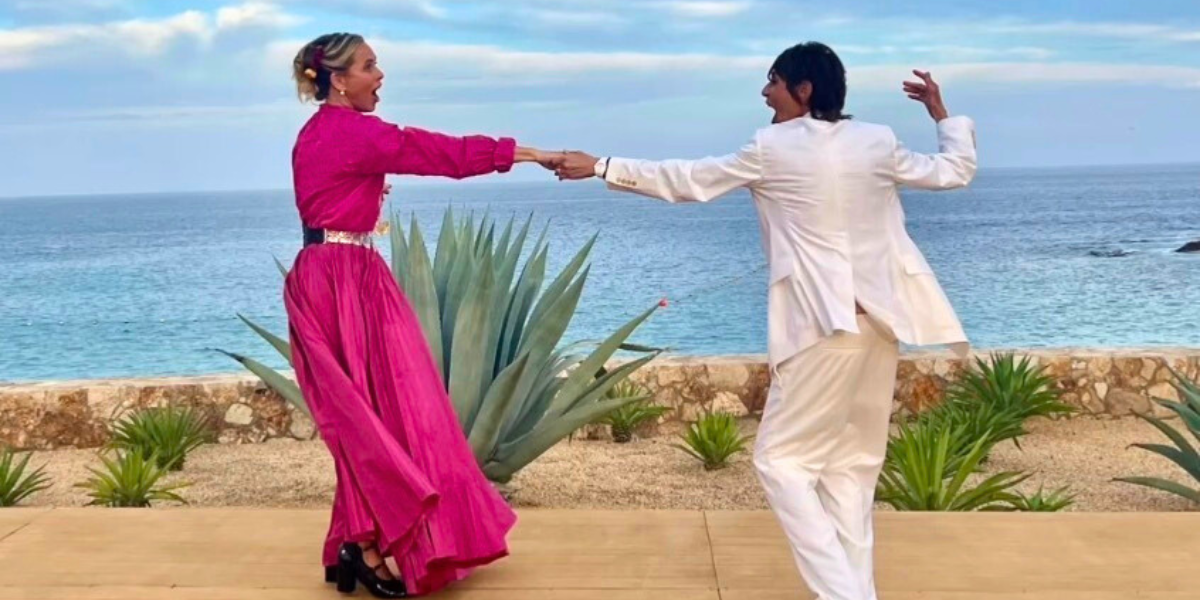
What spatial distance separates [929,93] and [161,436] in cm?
548

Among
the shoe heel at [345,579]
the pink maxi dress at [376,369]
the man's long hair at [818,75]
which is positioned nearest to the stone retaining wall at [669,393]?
the shoe heel at [345,579]

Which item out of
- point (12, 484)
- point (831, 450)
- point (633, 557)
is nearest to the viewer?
point (831, 450)

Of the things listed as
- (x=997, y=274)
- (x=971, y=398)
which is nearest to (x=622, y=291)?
(x=997, y=274)

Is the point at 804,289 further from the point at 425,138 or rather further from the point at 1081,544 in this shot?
the point at 1081,544

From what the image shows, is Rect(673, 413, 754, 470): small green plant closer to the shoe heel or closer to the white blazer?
the shoe heel

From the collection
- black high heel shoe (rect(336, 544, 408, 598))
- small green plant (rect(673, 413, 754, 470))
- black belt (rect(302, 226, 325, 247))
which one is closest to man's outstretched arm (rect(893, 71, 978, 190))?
black belt (rect(302, 226, 325, 247))

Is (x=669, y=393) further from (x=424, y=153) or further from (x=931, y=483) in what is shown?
(x=424, y=153)

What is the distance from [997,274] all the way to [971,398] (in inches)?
1800

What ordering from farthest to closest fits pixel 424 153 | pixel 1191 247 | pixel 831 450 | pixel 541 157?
pixel 1191 247, pixel 541 157, pixel 424 153, pixel 831 450

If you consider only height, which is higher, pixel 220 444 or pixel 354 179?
pixel 354 179

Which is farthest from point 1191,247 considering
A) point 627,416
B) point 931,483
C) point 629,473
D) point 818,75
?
point 818,75

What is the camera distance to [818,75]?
174 inches

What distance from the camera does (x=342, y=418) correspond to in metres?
4.94

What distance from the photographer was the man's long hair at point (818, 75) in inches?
174
